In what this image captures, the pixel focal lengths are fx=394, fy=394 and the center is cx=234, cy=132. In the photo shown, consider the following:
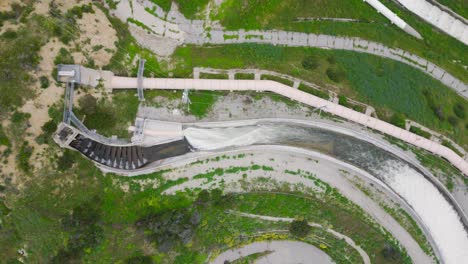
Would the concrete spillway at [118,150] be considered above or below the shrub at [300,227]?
above

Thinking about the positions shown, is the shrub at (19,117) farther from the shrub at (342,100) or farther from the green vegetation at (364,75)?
the shrub at (342,100)

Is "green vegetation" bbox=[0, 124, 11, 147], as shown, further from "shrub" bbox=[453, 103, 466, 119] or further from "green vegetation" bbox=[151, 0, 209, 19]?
"shrub" bbox=[453, 103, 466, 119]

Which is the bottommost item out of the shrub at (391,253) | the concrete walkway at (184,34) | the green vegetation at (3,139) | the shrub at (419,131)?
the shrub at (391,253)

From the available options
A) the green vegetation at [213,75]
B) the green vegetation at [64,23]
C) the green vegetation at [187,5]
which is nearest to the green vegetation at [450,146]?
the green vegetation at [213,75]

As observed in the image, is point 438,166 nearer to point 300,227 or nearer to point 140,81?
point 300,227

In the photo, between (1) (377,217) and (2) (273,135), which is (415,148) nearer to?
(1) (377,217)

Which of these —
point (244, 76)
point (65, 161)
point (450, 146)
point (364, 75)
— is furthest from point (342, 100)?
point (65, 161)

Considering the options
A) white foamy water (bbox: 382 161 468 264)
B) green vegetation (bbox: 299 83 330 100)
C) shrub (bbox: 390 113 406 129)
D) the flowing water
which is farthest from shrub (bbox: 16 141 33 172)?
shrub (bbox: 390 113 406 129)

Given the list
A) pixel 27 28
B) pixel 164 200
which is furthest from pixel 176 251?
pixel 27 28
